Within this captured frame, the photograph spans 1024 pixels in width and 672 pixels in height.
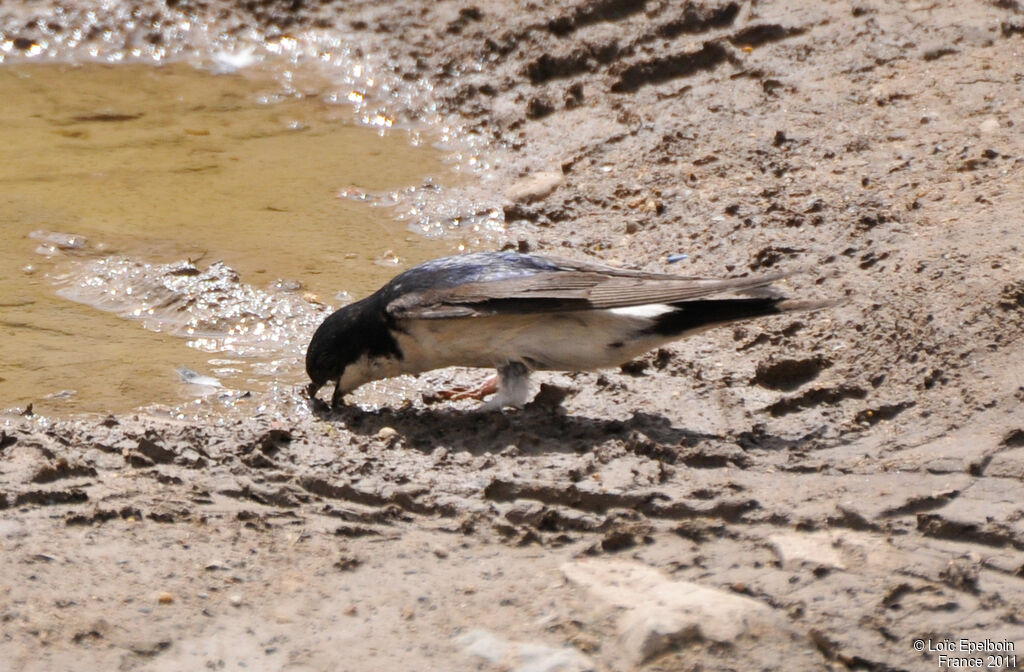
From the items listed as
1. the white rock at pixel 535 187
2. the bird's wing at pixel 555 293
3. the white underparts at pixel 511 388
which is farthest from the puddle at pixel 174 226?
the white underparts at pixel 511 388

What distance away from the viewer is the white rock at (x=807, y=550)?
3.52m

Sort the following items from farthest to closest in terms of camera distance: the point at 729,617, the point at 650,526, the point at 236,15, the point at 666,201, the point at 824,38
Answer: the point at 236,15 < the point at 824,38 < the point at 666,201 < the point at 650,526 < the point at 729,617

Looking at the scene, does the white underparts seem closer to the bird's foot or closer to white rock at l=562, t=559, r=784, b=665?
the bird's foot

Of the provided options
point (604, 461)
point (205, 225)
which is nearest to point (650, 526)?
point (604, 461)

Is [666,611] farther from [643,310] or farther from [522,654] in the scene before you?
[643,310]

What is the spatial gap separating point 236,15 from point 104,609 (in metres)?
7.68

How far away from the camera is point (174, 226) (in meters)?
7.02

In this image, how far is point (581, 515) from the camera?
3986mm

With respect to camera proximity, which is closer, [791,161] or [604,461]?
[604,461]

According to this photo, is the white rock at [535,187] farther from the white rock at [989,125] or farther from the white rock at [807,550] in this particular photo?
the white rock at [807,550]

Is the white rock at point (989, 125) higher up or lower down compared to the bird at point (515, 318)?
higher up

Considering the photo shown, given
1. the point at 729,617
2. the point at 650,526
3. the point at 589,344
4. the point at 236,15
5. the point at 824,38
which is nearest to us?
the point at 729,617

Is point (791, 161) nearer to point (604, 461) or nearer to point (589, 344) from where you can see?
point (589, 344)

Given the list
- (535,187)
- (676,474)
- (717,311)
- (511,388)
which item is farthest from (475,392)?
(535,187)
